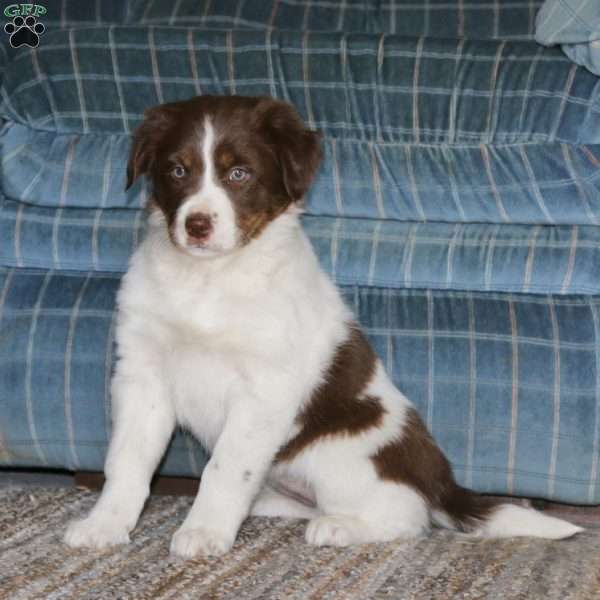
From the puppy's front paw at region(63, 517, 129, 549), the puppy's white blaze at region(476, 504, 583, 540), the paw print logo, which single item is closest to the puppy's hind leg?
the puppy's white blaze at region(476, 504, 583, 540)

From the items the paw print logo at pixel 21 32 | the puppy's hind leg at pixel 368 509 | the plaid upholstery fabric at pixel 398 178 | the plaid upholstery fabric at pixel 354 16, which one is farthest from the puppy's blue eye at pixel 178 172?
the paw print logo at pixel 21 32

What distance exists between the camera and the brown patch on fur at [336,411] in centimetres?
330

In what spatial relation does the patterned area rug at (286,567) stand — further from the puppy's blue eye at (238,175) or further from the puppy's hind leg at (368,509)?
the puppy's blue eye at (238,175)

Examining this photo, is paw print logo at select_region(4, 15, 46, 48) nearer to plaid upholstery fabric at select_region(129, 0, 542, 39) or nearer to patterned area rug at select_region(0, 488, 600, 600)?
plaid upholstery fabric at select_region(129, 0, 542, 39)

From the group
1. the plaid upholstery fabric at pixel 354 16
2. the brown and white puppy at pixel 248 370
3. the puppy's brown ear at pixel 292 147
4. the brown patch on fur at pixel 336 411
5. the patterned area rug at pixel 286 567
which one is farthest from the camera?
the plaid upholstery fabric at pixel 354 16

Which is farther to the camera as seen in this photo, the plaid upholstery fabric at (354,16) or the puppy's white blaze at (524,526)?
the plaid upholstery fabric at (354,16)

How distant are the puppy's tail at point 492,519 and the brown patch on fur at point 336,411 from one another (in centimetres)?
34

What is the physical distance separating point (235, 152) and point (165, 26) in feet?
3.23

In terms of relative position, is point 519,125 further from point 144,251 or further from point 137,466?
point 137,466

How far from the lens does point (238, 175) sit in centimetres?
312

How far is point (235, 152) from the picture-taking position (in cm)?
311

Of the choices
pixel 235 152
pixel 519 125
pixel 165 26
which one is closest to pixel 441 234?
pixel 519 125

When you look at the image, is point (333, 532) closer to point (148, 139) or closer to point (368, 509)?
point (368, 509)

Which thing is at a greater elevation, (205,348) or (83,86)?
(83,86)
